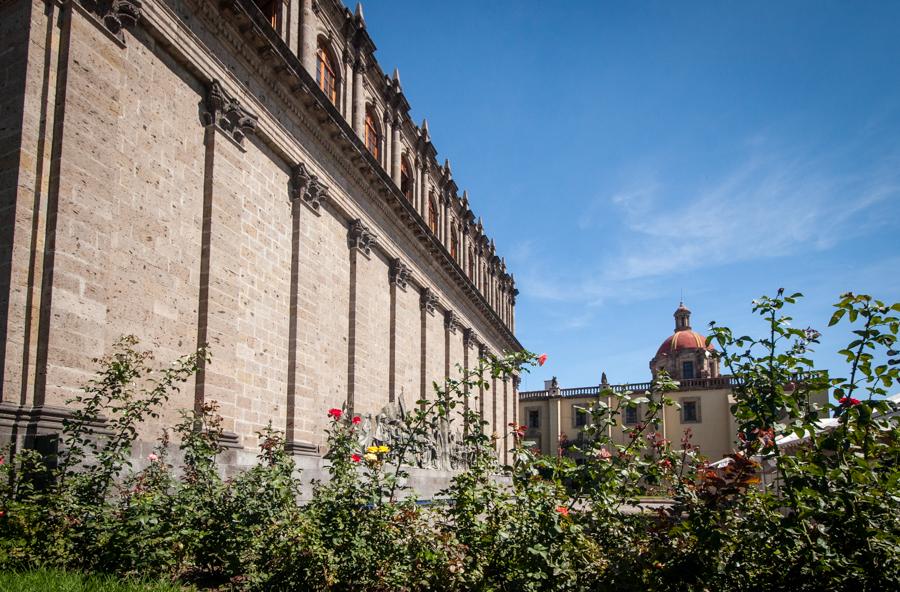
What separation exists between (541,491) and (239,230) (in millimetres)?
9407

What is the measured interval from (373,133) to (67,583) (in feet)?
60.0

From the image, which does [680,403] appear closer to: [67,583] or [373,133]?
[373,133]

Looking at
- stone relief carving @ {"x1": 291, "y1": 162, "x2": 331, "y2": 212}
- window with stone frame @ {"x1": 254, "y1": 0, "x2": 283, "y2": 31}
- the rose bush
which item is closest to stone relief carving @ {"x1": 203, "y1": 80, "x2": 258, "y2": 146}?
stone relief carving @ {"x1": 291, "y1": 162, "x2": 331, "y2": 212}

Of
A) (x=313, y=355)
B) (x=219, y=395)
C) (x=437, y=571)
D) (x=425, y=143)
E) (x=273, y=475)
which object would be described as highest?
(x=425, y=143)

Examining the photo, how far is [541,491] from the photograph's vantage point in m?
5.14

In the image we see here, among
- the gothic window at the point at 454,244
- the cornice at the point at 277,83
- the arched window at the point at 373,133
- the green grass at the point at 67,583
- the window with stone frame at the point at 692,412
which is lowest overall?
the green grass at the point at 67,583

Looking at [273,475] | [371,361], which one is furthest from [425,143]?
[273,475]

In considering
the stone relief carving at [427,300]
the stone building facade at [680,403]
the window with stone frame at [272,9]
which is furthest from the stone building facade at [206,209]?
the stone building facade at [680,403]

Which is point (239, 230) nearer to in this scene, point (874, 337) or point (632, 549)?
point (632, 549)

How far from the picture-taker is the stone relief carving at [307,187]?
15203 mm

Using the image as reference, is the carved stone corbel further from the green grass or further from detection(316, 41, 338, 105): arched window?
the green grass

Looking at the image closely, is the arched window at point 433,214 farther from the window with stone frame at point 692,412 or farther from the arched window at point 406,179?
the window with stone frame at point 692,412

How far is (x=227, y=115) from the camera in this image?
41.4 ft

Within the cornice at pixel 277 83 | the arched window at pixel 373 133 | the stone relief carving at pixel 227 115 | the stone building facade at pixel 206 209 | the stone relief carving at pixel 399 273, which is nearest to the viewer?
the stone building facade at pixel 206 209
